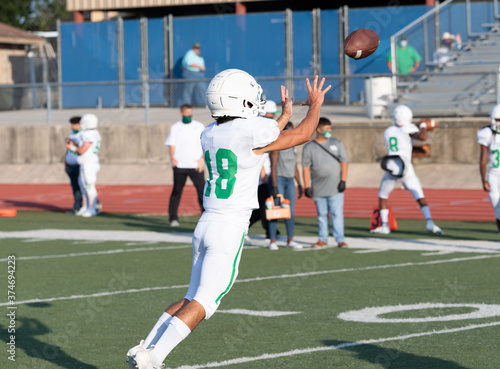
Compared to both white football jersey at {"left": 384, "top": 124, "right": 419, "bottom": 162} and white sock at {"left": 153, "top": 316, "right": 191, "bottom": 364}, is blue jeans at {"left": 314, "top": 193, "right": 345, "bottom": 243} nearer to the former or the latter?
white football jersey at {"left": 384, "top": 124, "right": 419, "bottom": 162}

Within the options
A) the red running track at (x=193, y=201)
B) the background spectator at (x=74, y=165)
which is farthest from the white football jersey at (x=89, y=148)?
the red running track at (x=193, y=201)

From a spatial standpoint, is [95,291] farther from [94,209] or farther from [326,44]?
[326,44]

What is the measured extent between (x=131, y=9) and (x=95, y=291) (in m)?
25.4

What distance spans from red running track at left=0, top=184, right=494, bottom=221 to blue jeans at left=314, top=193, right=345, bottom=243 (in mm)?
4332

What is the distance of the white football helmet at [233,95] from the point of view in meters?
6.02

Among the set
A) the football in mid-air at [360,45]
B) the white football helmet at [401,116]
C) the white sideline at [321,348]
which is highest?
the football in mid-air at [360,45]

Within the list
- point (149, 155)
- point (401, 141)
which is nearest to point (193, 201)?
point (149, 155)

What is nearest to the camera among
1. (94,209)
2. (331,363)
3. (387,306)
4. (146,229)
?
(331,363)

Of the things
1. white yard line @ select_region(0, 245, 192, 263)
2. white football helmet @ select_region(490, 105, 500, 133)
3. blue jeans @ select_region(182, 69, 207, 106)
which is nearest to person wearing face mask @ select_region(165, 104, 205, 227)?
white yard line @ select_region(0, 245, 192, 263)

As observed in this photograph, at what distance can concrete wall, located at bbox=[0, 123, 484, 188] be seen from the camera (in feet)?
68.7

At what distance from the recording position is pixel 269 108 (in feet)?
44.1

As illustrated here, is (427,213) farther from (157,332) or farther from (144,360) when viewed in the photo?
(144,360)

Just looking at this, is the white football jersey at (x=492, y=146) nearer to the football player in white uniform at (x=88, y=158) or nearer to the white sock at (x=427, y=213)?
the white sock at (x=427, y=213)

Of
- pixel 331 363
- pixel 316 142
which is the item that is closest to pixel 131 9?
pixel 316 142
